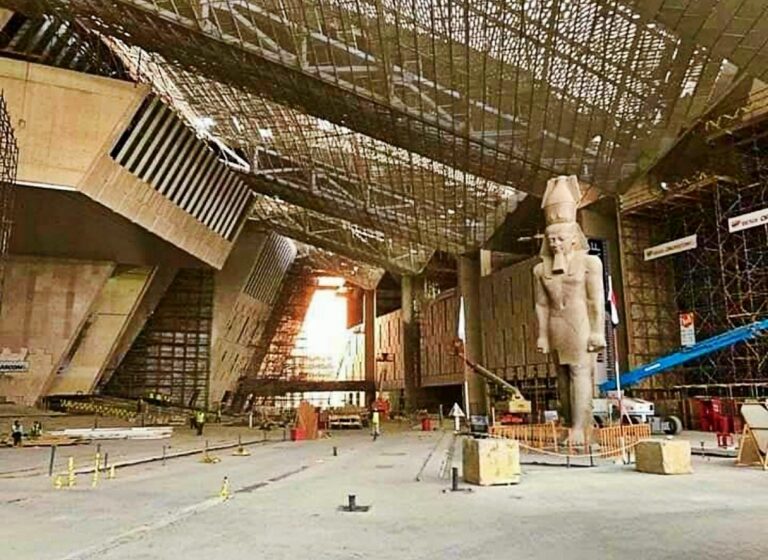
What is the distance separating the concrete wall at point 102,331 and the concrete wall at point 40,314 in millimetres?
3156

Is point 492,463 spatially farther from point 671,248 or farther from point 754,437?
point 671,248

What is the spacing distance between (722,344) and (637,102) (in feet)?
32.2

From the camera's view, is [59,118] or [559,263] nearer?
[559,263]

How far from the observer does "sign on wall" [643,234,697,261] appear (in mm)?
30087

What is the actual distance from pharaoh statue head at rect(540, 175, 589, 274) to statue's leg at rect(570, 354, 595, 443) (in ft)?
8.06

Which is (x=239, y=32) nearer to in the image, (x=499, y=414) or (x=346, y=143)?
(x=346, y=143)

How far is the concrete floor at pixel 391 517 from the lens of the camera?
20.8 feet

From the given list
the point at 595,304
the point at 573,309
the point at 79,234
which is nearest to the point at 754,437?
the point at 595,304

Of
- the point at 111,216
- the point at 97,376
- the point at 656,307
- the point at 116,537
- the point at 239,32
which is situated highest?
the point at 239,32

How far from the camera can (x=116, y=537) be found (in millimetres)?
7086

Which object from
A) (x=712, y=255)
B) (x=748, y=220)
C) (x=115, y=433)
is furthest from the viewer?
(x=712, y=255)

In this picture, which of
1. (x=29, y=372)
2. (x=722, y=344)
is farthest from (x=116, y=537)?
(x=29, y=372)

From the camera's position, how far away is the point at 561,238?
16.8 meters

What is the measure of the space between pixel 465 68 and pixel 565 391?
43.7ft
